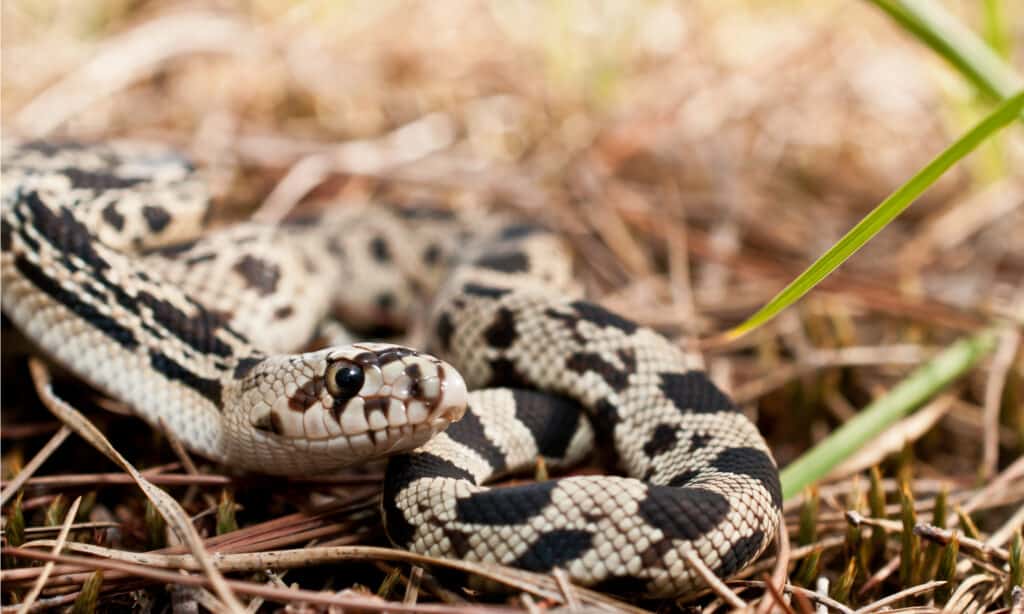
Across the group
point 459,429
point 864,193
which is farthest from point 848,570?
point 864,193

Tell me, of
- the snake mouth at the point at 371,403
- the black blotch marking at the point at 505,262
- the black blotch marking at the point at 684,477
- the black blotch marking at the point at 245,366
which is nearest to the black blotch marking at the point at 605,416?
the black blotch marking at the point at 684,477

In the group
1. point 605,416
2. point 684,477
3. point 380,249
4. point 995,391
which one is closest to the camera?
point 684,477

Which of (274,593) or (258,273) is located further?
(258,273)

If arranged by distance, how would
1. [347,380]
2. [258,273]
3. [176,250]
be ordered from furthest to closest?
[258,273] < [176,250] < [347,380]

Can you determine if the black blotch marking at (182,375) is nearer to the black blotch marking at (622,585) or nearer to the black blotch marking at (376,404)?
the black blotch marking at (376,404)

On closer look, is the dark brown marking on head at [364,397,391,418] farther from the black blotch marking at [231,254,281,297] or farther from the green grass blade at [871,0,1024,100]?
the green grass blade at [871,0,1024,100]

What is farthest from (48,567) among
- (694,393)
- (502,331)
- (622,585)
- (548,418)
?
(694,393)

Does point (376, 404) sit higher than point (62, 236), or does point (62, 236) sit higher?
point (62, 236)

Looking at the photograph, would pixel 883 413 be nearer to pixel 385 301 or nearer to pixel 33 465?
pixel 385 301

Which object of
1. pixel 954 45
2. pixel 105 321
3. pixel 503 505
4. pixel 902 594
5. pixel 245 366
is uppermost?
pixel 954 45
